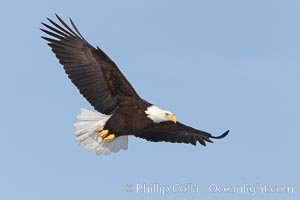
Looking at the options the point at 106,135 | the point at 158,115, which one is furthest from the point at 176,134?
the point at 106,135

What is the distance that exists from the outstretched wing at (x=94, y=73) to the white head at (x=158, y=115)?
360 mm

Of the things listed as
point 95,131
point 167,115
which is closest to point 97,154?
point 95,131

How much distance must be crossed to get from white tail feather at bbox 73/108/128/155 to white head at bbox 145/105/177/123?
27.6 inches

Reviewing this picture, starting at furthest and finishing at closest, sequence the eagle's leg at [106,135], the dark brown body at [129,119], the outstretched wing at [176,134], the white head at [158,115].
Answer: the outstretched wing at [176,134], the eagle's leg at [106,135], the white head at [158,115], the dark brown body at [129,119]

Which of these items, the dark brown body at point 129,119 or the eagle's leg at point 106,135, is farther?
the eagle's leg at point 106,135

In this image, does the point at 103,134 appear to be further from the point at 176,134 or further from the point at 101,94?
the point at 176,134

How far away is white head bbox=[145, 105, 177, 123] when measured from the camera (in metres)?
15.9

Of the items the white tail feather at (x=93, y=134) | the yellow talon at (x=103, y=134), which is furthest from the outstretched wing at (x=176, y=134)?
the yellow talon at (x=103, y=134)

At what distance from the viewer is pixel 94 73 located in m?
16.1

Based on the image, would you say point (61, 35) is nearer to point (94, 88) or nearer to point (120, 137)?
point (94, 88)

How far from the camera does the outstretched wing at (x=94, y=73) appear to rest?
1598 cm

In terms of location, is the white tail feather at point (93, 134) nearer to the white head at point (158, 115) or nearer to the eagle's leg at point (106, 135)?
the eagle's leg at point (106, 135)

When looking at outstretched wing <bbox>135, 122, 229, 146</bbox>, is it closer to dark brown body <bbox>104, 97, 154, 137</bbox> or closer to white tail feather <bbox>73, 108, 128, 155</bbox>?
white tail feather <bbox>73, 108, 128, 155</bbox>

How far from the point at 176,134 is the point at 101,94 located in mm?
1781
